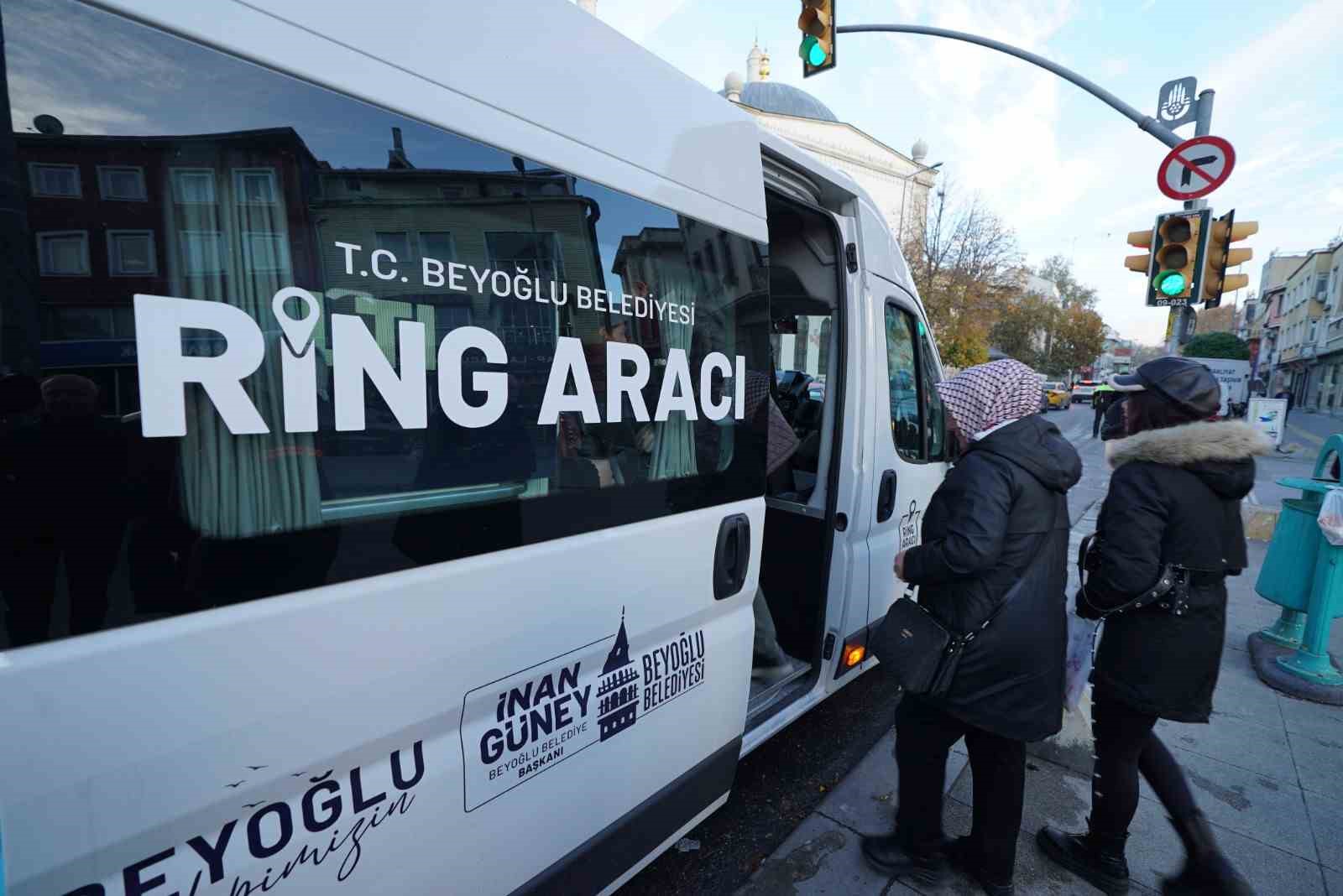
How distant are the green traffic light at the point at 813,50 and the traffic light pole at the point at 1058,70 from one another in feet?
0.81

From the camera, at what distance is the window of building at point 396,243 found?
50.7 inches

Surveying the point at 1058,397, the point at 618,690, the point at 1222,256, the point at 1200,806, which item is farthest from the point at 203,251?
the point at 1058,397

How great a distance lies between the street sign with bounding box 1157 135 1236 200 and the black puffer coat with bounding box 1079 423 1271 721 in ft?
15.4

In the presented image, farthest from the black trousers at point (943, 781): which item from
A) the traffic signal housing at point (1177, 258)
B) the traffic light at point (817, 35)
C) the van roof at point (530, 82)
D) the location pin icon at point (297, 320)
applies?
the traffic light at point (817, 35)

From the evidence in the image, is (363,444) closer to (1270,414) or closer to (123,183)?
(123,183)

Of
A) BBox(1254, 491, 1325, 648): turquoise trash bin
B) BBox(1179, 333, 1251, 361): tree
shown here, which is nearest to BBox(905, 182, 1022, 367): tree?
BBox(1179, 333, 1251, 361): tree

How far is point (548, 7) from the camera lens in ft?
5.16

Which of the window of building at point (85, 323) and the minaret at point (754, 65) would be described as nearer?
the window of building at point (85, 323)

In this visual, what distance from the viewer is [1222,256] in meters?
6.02

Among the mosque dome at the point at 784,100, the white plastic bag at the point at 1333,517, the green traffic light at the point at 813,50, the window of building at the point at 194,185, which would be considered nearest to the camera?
the window of building at the point at 194,185

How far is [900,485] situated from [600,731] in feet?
6.78

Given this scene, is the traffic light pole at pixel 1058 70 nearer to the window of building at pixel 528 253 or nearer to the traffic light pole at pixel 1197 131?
the traffic light pole at pixel 1197 131

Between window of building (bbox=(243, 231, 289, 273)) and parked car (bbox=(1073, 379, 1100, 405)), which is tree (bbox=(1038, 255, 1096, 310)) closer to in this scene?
parked car (bbox=(1073, 379, 1100, 405))

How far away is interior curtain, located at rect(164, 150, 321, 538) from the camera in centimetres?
107
